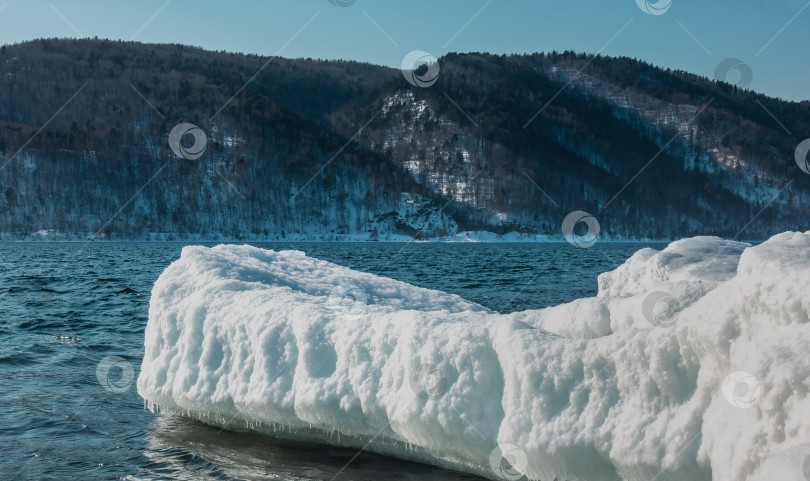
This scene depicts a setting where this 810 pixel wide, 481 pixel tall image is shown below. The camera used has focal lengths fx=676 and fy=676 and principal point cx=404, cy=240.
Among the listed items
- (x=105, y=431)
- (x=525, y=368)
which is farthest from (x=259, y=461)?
(x=525, y=368)

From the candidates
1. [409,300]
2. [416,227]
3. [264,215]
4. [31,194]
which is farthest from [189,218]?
[409,300]

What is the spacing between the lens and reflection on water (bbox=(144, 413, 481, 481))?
256 inches

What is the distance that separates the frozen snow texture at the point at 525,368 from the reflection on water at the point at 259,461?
0.15 m

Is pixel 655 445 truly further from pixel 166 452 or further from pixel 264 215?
pixel 264 215

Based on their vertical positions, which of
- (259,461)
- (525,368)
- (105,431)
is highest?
(525,368)

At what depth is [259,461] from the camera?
23.0ft

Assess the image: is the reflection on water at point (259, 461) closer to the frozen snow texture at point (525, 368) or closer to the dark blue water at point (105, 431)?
the dark blue water at point (105, 431)

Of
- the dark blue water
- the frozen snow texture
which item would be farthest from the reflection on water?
the frozen snow texture

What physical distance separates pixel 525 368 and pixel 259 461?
3236 mm

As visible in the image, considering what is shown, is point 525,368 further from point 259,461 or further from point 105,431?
point 105,431

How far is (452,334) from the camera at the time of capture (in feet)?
19.7

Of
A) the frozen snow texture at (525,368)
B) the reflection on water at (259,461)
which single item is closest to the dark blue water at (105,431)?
the reflection on water at (259,461)

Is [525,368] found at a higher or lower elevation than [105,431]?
higher

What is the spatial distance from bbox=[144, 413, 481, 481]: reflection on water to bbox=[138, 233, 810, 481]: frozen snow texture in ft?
0.51
